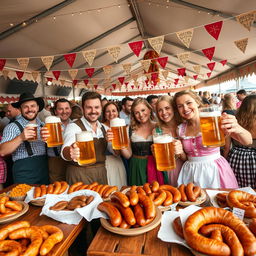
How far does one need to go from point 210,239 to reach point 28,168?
2.27 meters

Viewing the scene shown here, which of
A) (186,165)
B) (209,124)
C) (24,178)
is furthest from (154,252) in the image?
(24,178)

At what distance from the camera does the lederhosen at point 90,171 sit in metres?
2.29

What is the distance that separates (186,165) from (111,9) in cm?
616

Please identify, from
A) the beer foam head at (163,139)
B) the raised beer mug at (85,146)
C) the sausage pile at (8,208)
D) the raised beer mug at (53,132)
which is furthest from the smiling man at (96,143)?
the beer foam head at (163,139)

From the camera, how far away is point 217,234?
0.93m

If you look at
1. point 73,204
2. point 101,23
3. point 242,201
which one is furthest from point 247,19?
point 101,23

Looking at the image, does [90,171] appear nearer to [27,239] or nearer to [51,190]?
[51,190]

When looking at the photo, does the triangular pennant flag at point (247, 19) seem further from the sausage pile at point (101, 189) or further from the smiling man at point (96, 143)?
the sausage pile at point (101, 189)

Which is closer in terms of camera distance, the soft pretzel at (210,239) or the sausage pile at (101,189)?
the soft pretzel at (210,239)

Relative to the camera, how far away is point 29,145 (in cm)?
249

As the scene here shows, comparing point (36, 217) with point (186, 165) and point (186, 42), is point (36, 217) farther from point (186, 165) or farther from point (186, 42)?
point (186, 42)

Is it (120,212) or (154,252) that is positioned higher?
(120,212)

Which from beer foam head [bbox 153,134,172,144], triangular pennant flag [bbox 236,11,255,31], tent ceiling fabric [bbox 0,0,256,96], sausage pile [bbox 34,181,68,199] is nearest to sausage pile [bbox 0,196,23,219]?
sausage pile [bbox 34,181,68,199]

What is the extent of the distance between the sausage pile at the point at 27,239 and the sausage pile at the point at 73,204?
197mm
